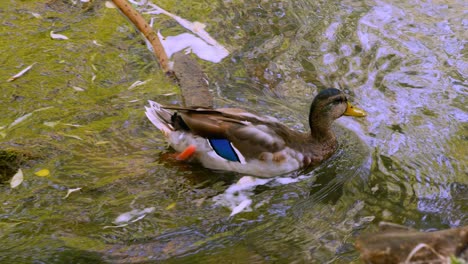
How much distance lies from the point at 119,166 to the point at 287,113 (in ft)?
6.79

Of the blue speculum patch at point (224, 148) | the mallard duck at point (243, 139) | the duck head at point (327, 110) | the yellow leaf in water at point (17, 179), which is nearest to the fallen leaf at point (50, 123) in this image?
the yellow leaf in water at point (17, 179)

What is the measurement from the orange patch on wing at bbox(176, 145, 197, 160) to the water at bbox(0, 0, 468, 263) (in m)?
0.08

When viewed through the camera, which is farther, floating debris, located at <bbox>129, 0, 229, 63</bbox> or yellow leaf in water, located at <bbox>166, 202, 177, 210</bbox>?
floating debris, located at <bbox>129, 0, 229, 63</bbox>

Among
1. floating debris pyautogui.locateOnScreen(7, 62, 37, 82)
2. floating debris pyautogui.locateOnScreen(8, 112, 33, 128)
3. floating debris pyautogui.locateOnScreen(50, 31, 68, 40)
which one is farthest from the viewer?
floating debris pyautogui.locateOnScreen(50, 31, 68, 40)

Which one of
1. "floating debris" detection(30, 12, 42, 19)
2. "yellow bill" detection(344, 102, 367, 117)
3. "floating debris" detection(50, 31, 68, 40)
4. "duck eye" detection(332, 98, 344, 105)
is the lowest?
"floating debris" detection(30, 12, 42, 19)

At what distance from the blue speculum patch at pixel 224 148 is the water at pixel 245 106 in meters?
0.21

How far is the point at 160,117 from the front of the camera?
6785 millimetres

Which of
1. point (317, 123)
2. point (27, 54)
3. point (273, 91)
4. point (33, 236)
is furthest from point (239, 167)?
point (27, 54)

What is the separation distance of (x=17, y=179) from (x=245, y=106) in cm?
262

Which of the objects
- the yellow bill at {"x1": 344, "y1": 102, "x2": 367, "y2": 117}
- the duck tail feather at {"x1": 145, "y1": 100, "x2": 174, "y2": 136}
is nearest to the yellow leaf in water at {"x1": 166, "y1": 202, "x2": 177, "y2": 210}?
the duck tail feather at {"x1": 145, "y1": 100, "x2": 174, "y2": 136}

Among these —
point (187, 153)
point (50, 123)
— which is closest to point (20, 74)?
point (50, 123)

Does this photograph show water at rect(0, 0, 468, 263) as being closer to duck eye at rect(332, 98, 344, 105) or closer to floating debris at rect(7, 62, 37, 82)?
floating debris at rect(7, 62, 37, 82)

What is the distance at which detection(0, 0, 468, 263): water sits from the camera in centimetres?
543

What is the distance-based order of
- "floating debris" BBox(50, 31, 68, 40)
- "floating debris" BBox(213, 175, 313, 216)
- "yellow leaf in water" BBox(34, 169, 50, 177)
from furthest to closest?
"floating debris" BBox(50, 31, 68, 40) → "yellow leaf in water" BBox(34, 169, 50, 177) → "floating debris" BBox(213, 175, 313, 216)
